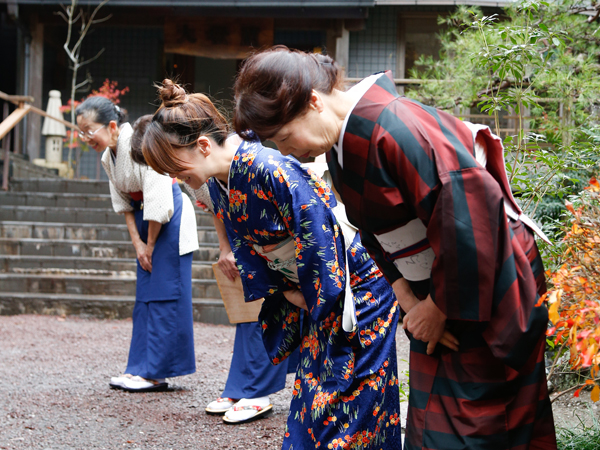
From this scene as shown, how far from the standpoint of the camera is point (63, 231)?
847cm

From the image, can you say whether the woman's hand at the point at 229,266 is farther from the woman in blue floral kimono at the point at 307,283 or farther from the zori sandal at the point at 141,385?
the zori sandal at the point at 141,385

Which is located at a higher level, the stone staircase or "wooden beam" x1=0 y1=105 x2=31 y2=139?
"wooden beam" x1=0 y1=105 x2=31 y2=139

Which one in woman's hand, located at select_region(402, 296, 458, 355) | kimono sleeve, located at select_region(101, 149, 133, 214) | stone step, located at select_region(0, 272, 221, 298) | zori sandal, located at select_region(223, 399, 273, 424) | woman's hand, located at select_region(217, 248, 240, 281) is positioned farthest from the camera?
stone step, located at select_region(0, 272, 221, 298)

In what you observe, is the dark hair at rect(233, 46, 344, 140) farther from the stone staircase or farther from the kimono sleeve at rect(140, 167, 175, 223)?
the stone staircase

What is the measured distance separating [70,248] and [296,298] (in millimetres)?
6598

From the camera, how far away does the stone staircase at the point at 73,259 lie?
7.21m

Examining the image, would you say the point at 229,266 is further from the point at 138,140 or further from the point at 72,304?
the point at 72,304

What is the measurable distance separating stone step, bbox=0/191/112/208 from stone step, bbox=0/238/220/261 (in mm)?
1066

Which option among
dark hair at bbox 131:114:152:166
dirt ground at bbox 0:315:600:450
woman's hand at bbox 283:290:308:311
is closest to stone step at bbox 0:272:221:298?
dirt ground at bbox 0:315:600:450

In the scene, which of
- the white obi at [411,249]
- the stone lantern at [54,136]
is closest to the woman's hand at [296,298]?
the white obi at [411,249]

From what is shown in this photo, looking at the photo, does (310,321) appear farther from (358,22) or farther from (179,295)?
(358,22)

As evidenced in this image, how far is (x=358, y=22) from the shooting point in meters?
10.3

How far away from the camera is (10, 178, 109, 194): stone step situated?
967 centimetres

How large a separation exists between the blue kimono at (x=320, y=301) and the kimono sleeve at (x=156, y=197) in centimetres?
168
